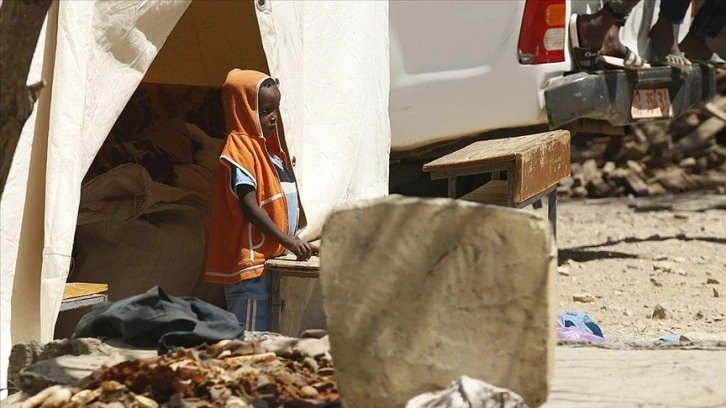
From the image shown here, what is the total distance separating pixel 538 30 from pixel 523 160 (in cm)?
A: 178

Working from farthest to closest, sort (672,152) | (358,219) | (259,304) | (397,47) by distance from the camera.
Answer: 1. (672,152)
2. (397,47)
3. (259,304)
4. (358,219)

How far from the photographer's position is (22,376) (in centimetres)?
384

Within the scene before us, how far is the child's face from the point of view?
16.7 feet

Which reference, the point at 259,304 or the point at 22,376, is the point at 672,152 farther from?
the point at 22,376

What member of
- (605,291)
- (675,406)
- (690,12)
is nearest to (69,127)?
(675,406)

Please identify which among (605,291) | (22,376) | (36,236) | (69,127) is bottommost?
(605,291)

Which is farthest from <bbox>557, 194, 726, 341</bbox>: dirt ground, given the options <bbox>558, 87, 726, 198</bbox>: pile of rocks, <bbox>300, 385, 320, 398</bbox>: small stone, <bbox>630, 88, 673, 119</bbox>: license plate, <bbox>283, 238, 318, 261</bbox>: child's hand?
<bbox>300, 385, 320, 398</bbox>: small stone

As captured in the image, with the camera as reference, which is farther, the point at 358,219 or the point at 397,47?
the point at 397,47

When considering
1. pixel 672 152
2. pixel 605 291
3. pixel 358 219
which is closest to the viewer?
pixel 358 219

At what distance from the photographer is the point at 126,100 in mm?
4836

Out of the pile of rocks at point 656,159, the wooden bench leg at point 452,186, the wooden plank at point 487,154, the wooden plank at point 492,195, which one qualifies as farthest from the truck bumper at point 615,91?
the pile of rocks at point 656,159

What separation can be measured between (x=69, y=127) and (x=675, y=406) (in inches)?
85.8

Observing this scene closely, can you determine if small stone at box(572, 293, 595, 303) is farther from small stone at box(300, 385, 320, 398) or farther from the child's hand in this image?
small stone at box(300, 385, 320, 398)

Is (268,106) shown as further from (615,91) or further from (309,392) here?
(615,91)
